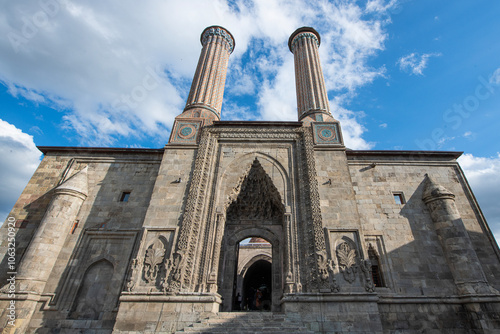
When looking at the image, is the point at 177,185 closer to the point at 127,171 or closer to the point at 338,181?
the point at 127,171

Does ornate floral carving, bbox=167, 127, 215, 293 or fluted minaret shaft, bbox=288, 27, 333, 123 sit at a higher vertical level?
fluted minaret shaft, bbox=288, 27, 333, 123

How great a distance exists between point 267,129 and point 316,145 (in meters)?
2.13

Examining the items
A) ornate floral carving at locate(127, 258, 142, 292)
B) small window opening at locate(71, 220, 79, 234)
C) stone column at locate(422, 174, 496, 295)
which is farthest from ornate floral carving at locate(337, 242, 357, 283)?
small window opening at locate(71, 220, 79, 234)

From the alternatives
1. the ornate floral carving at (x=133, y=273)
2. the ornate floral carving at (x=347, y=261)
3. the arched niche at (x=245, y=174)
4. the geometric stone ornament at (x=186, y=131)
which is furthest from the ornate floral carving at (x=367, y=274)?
the geometric stone ornament at (x=186, y=131)

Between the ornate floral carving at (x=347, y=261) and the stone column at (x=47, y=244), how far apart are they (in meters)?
9.36

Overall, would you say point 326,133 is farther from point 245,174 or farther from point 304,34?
point 304,34

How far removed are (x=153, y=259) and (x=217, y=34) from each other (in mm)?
13276

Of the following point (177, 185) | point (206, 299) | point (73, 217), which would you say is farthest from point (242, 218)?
point (73, 217)

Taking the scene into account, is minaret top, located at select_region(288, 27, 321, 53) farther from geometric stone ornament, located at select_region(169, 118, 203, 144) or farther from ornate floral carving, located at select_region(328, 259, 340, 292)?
ornate floral carving, located at select_region(328, 259, 340, 292)

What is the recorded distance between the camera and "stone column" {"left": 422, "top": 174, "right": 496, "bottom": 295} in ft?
25.5

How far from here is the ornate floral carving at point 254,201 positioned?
386 inches

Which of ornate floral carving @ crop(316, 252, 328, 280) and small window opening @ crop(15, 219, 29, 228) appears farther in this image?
small window opening @ crop(15, 219, 29, 228)

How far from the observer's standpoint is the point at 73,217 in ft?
Answer: 30.2

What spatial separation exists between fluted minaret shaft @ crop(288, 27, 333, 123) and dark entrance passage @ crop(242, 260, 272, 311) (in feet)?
32.1
